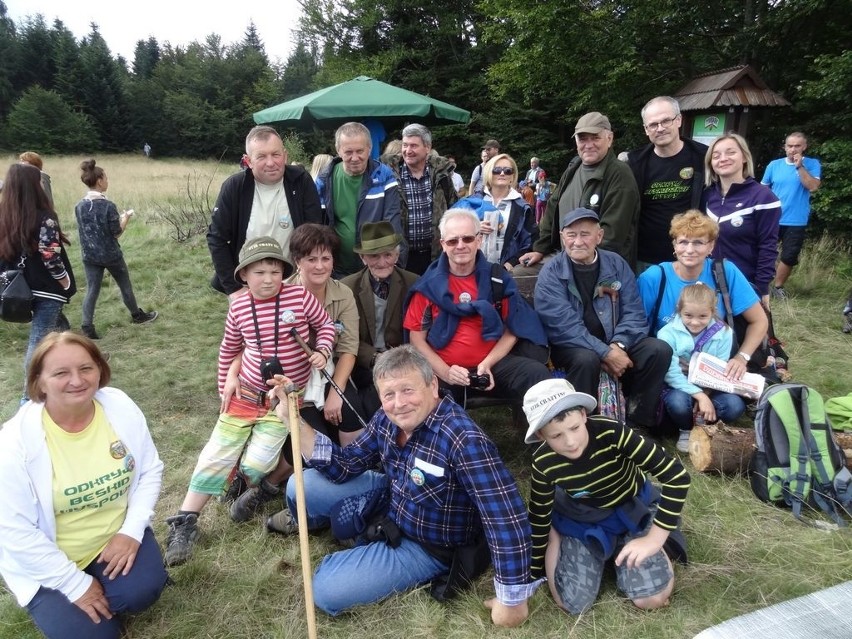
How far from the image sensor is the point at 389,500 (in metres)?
2.64

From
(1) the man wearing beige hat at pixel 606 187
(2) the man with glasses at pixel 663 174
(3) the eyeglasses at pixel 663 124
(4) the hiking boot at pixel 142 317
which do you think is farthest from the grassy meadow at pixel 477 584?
(3) the eyeglasses at pixel 663 124

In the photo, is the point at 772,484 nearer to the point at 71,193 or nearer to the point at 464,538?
the point at 464,538

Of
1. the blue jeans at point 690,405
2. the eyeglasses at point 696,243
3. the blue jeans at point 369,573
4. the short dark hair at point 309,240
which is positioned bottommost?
the blue jeans at point 369,573

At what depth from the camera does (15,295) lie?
4320 millimetres

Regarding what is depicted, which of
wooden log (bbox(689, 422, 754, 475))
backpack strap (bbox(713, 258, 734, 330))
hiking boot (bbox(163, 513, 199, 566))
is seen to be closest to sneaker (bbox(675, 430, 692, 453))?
wooden log (bbox(689, 422, 754, 475))

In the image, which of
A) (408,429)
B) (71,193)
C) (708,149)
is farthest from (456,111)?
(71,193)

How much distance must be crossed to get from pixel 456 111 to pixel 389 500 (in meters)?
8.09

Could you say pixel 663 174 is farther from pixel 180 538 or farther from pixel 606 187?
pixel 180 538

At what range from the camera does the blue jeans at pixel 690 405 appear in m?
3.44

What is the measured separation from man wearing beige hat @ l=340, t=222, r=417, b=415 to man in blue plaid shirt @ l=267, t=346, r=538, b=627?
88 centimetres

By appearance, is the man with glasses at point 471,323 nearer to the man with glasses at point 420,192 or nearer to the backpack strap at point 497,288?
the backpack strap at point 497,288

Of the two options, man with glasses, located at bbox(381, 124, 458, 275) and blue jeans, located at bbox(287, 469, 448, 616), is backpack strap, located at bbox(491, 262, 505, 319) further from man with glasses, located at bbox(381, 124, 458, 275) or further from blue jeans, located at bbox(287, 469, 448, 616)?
blue jeans, located at bbox(287, 469, 448, 616)

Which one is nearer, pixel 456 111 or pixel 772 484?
pixel 772 484

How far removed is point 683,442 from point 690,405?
0.86 feet
